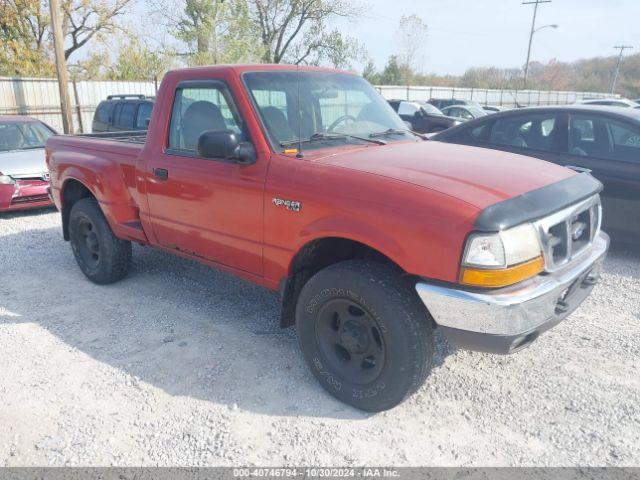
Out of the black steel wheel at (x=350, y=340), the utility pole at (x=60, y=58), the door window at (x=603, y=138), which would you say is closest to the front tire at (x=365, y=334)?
the black steel wheel at (x=350, y=340)

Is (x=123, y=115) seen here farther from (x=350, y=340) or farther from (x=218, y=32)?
(x=218, y=32)

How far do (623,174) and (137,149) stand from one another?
4813 millimetres

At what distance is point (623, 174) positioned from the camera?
17.5 feet

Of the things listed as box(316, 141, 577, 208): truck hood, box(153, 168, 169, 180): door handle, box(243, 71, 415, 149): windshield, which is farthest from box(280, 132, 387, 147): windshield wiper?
box(153, 168, 169, 180): door handle

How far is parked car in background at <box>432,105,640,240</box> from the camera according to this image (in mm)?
5344

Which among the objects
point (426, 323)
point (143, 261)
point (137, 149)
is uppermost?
point (137, 149)

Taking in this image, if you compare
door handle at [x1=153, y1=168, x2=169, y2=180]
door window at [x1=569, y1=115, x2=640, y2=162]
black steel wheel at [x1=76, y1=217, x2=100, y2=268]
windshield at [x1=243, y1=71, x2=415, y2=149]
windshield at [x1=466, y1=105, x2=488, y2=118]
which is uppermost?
windshield at [x1=243, y1=71, x2=415, y2=149]

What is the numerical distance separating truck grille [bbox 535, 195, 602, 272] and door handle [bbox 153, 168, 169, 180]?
8.72 feet

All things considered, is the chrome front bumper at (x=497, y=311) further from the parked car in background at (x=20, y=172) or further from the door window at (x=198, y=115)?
the parked car in background at (x=20, y=172)

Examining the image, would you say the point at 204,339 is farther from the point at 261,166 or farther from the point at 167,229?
the point at 261,166

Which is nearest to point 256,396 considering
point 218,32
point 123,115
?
point 123,115

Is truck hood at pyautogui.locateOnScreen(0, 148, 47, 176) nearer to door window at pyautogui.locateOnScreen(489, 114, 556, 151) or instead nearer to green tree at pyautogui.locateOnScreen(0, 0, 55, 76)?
door window at pyautogui.locateOnScreen(489, 114, 556, 151)

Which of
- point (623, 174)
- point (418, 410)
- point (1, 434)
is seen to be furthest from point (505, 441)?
point (623, 174)

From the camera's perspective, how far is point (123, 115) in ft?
38.0
